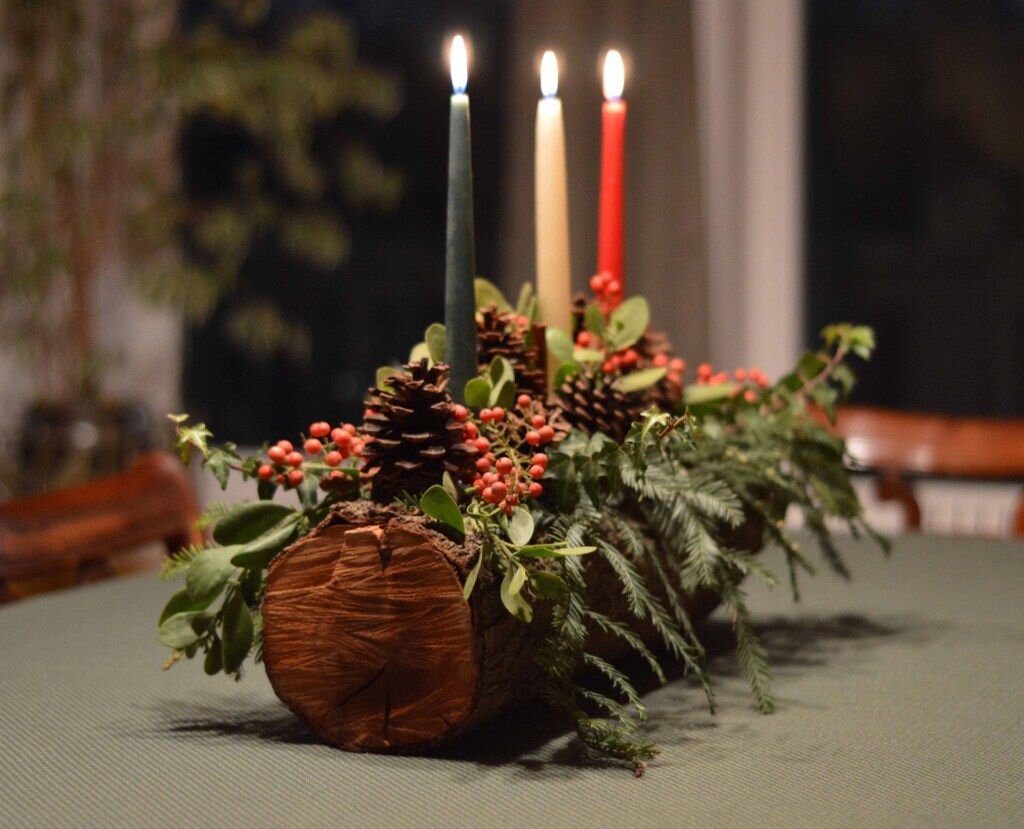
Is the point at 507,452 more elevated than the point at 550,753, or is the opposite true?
the point at 507,452

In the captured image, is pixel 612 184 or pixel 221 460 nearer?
pixel 221 460

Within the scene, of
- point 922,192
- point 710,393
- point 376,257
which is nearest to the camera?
point 710,393

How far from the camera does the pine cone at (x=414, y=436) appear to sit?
0.65 metres

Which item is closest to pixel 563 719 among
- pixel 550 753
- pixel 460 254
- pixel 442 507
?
pixel 550 753

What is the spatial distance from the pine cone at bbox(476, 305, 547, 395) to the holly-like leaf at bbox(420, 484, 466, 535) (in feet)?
0.54

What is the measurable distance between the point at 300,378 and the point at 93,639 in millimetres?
2691

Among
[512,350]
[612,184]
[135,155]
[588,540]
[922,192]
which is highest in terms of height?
[135,155]

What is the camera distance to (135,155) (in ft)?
10.6

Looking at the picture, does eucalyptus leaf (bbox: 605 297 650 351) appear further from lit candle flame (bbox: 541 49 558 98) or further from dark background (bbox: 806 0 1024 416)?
dark background (bbox: 806 0 1024 416)

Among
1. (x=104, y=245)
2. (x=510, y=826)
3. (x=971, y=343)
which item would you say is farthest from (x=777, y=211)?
(x=510, y=826)

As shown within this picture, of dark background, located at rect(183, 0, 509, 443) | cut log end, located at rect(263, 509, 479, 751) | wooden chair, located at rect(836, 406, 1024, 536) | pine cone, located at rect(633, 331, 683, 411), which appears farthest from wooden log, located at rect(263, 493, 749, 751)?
dark background, located at rect(183, 0, 509, 443)

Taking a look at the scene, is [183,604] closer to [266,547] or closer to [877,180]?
[266,547]

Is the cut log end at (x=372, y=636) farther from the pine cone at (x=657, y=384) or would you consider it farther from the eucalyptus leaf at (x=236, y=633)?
the pine cone at (x=657, y=384)

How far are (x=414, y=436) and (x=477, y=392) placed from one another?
77mm
